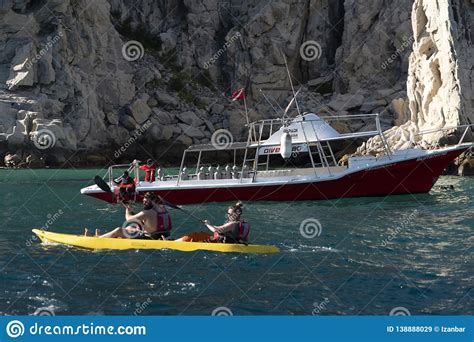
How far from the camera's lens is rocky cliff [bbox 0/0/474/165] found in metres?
59.9

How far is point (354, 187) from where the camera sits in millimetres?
30469

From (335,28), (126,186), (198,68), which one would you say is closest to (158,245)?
(126,186)

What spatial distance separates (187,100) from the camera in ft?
262

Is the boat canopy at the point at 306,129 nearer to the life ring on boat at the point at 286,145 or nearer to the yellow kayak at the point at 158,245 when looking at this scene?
the life ring on boat at the point at 286,145

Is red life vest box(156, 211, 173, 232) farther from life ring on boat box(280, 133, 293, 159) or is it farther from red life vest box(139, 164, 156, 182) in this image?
red life vest box(139, 164, 156, 182)

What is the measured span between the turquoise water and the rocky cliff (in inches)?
1420

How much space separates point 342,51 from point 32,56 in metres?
40.7

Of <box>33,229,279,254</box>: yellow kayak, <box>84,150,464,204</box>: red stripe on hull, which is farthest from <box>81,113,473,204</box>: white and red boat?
<box>33,229,279,254</box>: yellow kayak

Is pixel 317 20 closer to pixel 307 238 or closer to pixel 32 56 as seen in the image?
pixel 32 56

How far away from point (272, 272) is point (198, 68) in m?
72.4

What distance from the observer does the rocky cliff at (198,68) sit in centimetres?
5991

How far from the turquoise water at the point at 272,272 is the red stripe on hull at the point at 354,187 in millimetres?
5903

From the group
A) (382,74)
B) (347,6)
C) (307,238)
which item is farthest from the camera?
(347,6)

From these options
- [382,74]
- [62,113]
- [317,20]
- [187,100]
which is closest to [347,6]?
[317,20]
